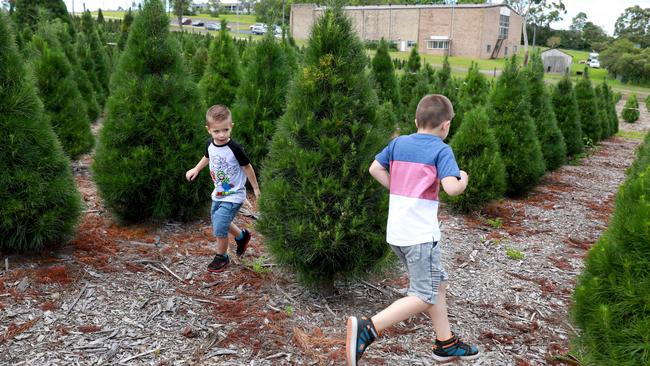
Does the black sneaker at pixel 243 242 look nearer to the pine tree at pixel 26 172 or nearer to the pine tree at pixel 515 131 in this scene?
the pine tree at pixel 26 172

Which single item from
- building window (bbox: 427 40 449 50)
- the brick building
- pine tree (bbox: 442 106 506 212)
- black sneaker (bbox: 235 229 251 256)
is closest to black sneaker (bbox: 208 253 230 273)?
black sneaker (bbox: 235 229 251 256)

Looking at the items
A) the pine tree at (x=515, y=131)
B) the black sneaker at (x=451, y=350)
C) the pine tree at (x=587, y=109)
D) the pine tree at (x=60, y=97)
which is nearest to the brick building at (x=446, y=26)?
the pine tree at (x=587, y=109)

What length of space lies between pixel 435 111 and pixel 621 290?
1.45m

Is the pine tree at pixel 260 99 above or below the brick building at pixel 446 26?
below

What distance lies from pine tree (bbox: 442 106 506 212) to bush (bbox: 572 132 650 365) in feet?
14.5

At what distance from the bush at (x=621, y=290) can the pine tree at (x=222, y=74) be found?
6.56m

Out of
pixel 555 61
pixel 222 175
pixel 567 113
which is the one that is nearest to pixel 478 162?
pixel 222 175

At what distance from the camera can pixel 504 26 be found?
72875mm

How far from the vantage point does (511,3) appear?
220ft

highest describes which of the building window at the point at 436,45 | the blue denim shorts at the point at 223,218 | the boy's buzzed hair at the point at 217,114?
the building window at the point at 436,45

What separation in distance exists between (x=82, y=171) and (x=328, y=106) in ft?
20.5

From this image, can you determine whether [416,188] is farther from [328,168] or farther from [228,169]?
[228,169]

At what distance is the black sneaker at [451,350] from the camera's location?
348cm

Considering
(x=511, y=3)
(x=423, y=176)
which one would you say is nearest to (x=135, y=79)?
(x=423, y=176)
